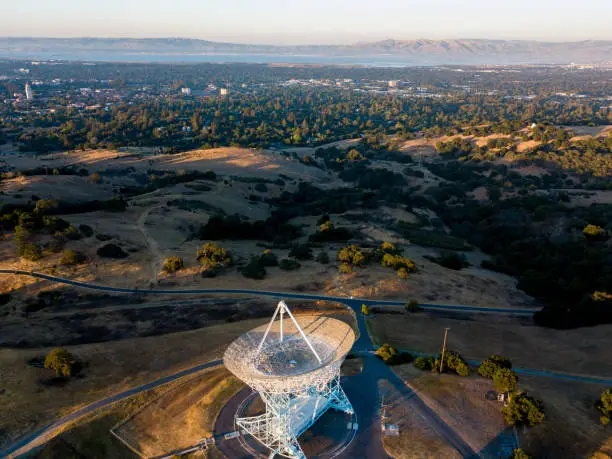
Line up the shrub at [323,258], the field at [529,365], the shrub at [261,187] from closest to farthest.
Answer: the field at [529,365] → the shrub at [323,258] → the shrub at [261,187]

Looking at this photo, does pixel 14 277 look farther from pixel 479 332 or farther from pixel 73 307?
pixel 479 332

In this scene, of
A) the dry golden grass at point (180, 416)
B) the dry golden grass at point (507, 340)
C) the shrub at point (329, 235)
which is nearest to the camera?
the dry golden grass at point (180, 416)

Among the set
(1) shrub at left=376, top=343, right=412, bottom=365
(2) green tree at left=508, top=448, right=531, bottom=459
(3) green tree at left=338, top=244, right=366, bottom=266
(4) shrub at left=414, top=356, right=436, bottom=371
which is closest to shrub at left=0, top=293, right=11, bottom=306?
(3) green tree at left=338, top=244, right=366, bottom=266

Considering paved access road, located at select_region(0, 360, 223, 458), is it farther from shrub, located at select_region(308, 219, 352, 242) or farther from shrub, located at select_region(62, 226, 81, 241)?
shrub, located at select_region(308, 219, 352, 242)

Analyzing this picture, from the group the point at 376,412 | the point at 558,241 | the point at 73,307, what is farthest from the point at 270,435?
the point at 558,241

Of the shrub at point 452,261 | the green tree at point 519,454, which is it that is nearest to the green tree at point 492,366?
the green tree at point 519,454

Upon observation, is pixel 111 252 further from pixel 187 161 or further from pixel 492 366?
pixel 187 161

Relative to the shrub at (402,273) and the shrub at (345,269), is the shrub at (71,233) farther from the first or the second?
the shrub at (402,273)
